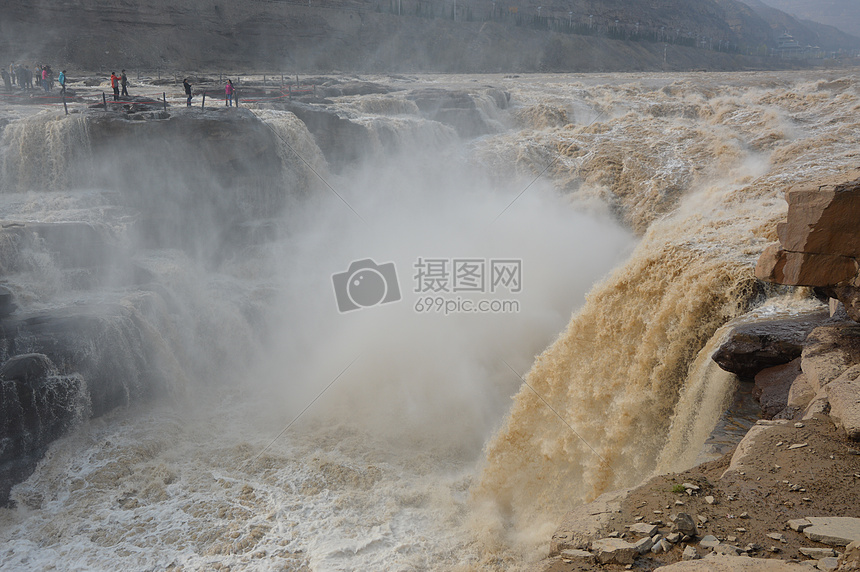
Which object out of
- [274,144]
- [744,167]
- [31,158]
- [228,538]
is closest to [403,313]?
[228,538]

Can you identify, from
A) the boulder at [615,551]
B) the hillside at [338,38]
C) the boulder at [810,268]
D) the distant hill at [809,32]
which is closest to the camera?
the boulder at [615,551]

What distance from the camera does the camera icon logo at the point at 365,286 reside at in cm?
1155

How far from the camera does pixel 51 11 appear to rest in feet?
90.4

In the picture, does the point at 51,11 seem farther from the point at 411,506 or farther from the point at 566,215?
the point at 411,506

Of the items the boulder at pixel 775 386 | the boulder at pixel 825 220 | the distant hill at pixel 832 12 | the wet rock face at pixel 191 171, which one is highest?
the distant hill at pixel 832 12

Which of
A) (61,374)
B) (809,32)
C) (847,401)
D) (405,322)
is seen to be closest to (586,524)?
(847,401)

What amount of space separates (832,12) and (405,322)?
8653 inches

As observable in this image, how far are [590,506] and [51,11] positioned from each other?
32490 millimetres

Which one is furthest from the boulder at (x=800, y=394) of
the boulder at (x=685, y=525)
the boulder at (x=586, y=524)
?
the boulder at (x=685, y=525)

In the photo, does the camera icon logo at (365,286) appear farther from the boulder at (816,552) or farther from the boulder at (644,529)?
the boulder at (816,552)

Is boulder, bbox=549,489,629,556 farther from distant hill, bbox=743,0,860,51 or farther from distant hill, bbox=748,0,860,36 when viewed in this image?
distant hill, bbox=748,0,860,36

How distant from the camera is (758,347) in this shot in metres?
5.55

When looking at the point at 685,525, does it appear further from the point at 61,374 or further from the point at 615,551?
the point at 61,374

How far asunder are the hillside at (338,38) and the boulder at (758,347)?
95.7 feet
